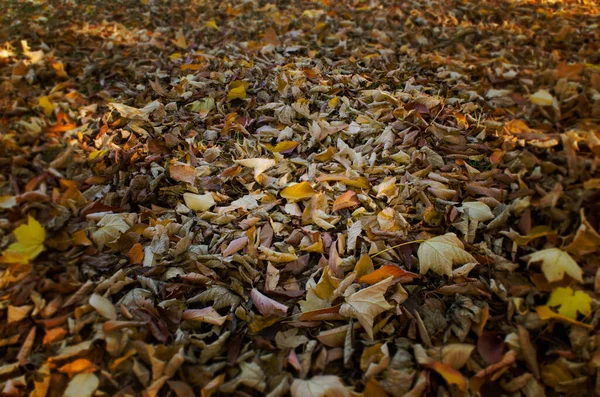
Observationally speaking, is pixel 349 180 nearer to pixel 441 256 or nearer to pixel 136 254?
pixel 441 256

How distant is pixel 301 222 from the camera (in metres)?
2.06

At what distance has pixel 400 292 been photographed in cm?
170

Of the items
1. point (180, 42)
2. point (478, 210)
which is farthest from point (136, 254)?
point (180, 42)

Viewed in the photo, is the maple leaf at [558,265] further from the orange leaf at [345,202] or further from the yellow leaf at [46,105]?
the yellow leaf at [46,105]

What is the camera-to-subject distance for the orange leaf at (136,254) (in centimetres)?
188

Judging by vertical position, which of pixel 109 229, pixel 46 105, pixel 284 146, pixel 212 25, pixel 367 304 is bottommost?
pixel 367 304

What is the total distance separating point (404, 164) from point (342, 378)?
4.00ft

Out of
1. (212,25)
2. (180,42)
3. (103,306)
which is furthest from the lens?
(212,25)

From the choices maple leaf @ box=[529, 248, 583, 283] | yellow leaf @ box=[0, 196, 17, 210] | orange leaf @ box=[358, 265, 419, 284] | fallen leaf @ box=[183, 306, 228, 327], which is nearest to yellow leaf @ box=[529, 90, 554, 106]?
maple leaf @ box=[529, 248, 583, 283]

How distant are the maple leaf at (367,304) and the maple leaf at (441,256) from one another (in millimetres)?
205

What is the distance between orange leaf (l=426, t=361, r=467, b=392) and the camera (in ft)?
4.63

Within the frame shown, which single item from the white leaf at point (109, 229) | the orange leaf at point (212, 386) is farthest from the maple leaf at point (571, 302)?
the white leaf at point (109, 229)

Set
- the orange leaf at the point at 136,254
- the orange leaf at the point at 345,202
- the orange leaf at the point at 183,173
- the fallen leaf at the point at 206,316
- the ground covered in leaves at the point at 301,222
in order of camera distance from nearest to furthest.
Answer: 1. the ground covered in leaves at the point at 301,222
2. the fallen leaf at the point at 206,316
3. the orange leaf at the point at 136,254
4. the orange leaf at the point at 345,202
5. the orange leaf at the point at 183,173

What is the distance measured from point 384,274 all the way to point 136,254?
42.8 inches
